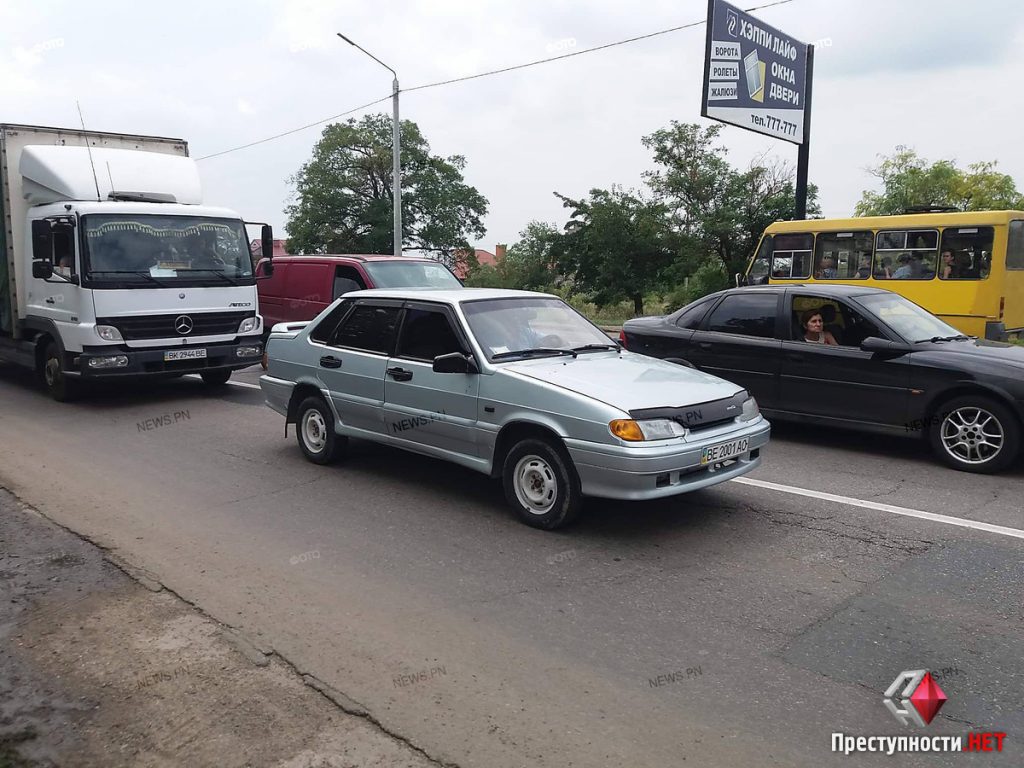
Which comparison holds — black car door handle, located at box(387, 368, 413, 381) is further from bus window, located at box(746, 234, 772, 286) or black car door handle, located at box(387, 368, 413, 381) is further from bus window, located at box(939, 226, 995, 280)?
bus window, located at box(746, 234, 772, 286)

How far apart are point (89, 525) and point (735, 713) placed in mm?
4624

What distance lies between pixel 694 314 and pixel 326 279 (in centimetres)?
563

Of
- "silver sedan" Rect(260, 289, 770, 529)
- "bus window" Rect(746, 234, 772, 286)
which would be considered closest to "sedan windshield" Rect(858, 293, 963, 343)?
"silver sedan" Rect(260, 289, 770, 529)

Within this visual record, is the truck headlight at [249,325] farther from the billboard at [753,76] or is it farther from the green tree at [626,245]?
the green tree at [626,245]

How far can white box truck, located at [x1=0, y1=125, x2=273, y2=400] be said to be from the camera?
10.3 m

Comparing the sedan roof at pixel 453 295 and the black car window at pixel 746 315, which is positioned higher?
the sedan roof at pixel 453 295

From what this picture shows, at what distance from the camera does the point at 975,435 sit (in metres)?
7.22

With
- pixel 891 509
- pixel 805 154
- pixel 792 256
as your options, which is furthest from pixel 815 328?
pixel 805 154

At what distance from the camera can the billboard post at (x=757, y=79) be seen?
17109mm

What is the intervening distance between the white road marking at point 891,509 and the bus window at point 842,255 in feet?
29.4

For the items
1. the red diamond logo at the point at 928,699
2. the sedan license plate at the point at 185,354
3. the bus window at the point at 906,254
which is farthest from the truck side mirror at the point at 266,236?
the red diamond logo at the point at 928,699

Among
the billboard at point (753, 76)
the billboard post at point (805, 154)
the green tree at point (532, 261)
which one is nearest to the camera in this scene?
the billboard at point (753, 76)

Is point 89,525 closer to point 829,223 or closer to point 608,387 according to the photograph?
point 608,387

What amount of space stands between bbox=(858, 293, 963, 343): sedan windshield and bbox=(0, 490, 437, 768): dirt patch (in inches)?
257
